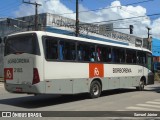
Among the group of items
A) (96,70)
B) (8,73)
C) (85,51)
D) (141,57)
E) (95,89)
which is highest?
(85,51)

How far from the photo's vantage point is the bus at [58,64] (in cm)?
1443

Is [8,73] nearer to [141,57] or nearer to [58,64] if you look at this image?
[58,64]

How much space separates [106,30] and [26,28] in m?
12.9

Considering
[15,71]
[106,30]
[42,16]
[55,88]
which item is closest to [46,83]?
[55,88]

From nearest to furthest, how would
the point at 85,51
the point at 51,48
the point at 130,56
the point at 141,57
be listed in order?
the point at 51,48
the point at 85,51
the point at 130,56
the point at 141,57

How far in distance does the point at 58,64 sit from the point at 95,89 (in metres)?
3.69

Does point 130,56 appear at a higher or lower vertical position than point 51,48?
lower

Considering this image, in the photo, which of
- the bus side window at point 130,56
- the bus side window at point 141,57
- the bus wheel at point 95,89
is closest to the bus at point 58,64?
the bus wheel at point 95,89

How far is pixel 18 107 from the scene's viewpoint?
1427 centimetres

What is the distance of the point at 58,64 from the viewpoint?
50.1 ft

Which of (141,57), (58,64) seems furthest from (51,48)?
(141,57)

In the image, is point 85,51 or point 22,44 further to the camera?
point 85,51

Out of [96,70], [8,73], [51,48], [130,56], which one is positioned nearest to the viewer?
[51,48]

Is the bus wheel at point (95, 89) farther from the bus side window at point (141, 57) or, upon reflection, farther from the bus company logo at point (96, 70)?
the bus side window at point (141, 57)
